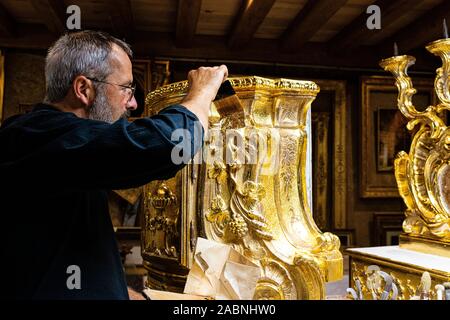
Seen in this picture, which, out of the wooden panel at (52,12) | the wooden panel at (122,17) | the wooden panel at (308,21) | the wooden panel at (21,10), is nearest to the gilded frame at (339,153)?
the wooden panel at (308,21)

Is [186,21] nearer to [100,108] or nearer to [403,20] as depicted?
[403,20]

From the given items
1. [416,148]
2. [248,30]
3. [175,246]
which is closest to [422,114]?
[416,148]

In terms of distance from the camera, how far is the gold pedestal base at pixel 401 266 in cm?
174

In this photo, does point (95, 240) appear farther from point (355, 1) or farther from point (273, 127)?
point (355, 1)

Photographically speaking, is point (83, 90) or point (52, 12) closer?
point (83, 90)

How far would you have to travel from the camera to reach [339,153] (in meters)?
5.34

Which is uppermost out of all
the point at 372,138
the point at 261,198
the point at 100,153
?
the point at 372,138

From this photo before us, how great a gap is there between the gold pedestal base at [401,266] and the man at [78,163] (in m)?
0.97

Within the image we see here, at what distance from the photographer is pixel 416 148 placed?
2.36m

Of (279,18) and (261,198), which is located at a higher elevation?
(279,18)

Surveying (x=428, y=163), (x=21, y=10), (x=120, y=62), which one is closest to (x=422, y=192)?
(x=428, y=163)

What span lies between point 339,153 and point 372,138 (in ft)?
1.44
